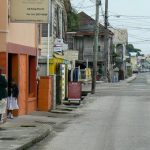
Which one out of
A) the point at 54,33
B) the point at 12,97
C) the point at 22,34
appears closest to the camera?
the point at 12,97

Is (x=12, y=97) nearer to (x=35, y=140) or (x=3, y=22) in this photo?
(x=3, y=22)

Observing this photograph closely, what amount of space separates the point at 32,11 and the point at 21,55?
3.77 meters

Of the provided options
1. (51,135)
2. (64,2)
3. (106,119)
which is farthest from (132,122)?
(64,2)

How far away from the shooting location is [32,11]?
21.1m

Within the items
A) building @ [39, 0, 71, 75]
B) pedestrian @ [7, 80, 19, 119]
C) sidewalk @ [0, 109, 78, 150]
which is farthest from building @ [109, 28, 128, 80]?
pedestrian @ [7, 80, 19, 119]

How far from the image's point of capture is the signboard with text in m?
21.1

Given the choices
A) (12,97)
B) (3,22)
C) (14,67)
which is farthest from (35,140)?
(14,67)

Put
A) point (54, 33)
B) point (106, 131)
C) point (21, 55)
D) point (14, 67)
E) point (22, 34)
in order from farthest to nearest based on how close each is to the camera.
Answer: point (54, 33), point (22, 34), point (21, 55), point (14, 67), point (106, 131)

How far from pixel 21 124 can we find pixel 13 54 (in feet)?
13.6

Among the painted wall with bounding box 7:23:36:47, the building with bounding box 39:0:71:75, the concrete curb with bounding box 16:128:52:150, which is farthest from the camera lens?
the building with bounding box 39:0:71:75

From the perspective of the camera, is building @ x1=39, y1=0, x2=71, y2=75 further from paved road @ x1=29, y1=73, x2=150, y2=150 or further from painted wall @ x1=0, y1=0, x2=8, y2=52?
painted wall @ x1=0, y1=0, x2=8, y2=52

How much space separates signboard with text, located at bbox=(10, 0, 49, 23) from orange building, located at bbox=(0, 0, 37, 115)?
0.49m

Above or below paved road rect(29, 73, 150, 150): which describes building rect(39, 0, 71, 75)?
above

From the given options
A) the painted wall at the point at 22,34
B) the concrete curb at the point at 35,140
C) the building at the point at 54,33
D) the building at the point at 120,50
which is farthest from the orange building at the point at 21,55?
the building at the point at 120,50
